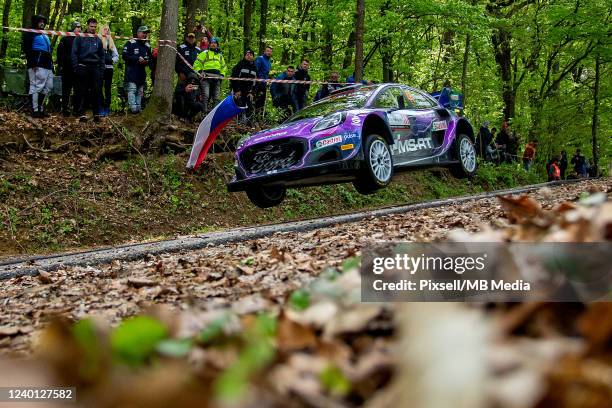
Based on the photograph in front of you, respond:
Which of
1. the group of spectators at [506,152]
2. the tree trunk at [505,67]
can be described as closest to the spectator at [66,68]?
the group of spectators at [506,152]

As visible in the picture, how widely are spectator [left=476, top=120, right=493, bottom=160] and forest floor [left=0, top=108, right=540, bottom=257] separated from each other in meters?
9.17

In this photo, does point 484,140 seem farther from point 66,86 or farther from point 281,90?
point 66,86

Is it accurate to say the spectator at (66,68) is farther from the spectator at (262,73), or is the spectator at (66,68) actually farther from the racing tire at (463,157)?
the racing tire at (463,157)

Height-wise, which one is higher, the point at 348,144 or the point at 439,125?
the point at 439,125

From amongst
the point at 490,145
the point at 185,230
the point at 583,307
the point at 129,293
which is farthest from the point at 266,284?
the point at 490,145

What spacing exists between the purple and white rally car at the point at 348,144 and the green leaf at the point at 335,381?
771 cm

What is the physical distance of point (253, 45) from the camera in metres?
26.0

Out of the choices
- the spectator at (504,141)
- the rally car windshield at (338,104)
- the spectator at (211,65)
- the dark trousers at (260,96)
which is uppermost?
the spectator at (211,65)

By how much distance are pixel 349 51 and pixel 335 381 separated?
23.4 metres

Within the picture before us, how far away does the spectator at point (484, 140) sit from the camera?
77.4 ft

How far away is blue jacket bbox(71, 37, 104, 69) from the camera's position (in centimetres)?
1391

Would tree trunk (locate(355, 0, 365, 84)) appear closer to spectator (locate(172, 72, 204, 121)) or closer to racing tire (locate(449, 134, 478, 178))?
spectator (locate(172, 72, 204, 121))

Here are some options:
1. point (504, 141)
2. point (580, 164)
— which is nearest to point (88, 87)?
point (504, 141)

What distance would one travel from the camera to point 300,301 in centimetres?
215
